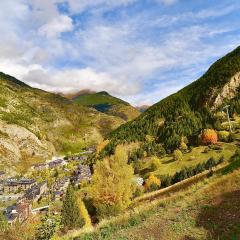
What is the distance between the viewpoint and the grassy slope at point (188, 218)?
947 inches

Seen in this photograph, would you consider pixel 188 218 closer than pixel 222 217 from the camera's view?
No

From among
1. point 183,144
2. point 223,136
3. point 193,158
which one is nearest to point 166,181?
point 193,158

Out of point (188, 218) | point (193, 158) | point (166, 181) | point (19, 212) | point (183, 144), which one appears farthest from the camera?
point (183, 144)

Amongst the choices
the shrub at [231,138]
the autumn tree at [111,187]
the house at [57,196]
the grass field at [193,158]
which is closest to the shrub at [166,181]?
the grass field at [193,158]

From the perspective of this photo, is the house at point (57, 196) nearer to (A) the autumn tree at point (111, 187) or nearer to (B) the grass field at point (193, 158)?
(B) the grass field at point (193, 158)

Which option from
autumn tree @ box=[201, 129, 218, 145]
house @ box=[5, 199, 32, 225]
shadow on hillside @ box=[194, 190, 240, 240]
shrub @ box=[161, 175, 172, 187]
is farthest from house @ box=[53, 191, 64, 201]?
shadow on hillside @ box=[194, 190, 240, 240]

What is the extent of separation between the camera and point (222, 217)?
25000 mm

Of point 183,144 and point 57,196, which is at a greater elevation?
point 183,144

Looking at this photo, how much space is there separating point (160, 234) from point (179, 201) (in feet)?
22.7

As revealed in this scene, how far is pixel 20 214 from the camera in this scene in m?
160

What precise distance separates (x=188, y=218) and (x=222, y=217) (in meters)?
2.74

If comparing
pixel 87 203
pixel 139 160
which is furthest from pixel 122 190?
pixel 139 160

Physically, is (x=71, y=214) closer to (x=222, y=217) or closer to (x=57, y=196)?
(x=222, y=217)

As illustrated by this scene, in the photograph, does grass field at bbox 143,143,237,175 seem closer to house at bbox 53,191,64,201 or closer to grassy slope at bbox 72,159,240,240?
house at bbox 53,191,64,201
